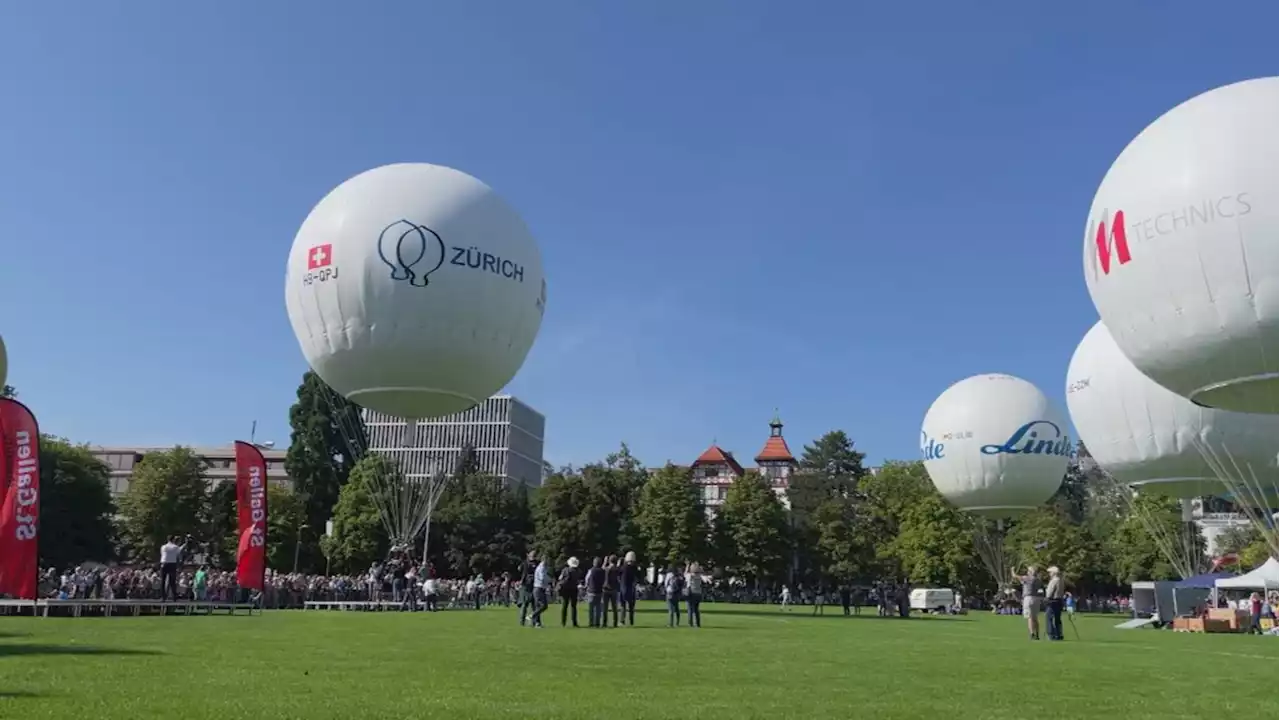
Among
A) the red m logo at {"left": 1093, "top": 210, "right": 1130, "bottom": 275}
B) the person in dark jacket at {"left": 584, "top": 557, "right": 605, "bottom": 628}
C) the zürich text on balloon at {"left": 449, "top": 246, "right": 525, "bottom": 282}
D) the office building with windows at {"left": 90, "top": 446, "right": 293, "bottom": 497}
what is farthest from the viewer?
the office building with windows at {"left": 90, "top": 446, "right": 293, "bottom": 497}

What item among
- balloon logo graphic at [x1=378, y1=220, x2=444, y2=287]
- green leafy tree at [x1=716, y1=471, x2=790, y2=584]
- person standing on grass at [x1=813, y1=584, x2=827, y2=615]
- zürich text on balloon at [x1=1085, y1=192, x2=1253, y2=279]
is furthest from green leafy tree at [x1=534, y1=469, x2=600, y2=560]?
zürich text on balloon at [x1=1085, y1=192, x2=1253, y2=279]

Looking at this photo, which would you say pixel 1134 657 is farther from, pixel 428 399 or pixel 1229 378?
pixel 428 399

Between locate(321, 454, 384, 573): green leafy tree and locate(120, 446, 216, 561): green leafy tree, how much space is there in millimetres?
13355

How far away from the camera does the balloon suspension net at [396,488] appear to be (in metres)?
33.0

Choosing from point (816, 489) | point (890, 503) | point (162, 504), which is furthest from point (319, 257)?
point (816, 489)

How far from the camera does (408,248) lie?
2200 centimetres

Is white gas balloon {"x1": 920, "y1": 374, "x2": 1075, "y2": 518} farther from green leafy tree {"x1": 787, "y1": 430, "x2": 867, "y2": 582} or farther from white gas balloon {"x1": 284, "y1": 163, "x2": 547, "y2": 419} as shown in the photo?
green leafy tree {"x1": 787, "y1": 430, "x2": 867, "y2": 582}

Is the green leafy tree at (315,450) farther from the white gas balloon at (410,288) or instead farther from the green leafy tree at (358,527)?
the white gas balloon at (410,288)

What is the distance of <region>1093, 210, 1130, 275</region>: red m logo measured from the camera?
1872 cm

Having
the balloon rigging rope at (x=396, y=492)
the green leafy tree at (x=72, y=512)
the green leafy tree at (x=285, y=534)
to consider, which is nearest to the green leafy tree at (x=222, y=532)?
the green leafy tree at (x=285, y=534)

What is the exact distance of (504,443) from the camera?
163 metres

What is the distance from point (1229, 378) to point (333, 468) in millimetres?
73635

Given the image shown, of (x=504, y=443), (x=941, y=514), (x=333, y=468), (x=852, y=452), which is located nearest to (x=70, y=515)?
(x=333, y=468)

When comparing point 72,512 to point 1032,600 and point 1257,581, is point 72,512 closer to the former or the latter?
point 1032,600
